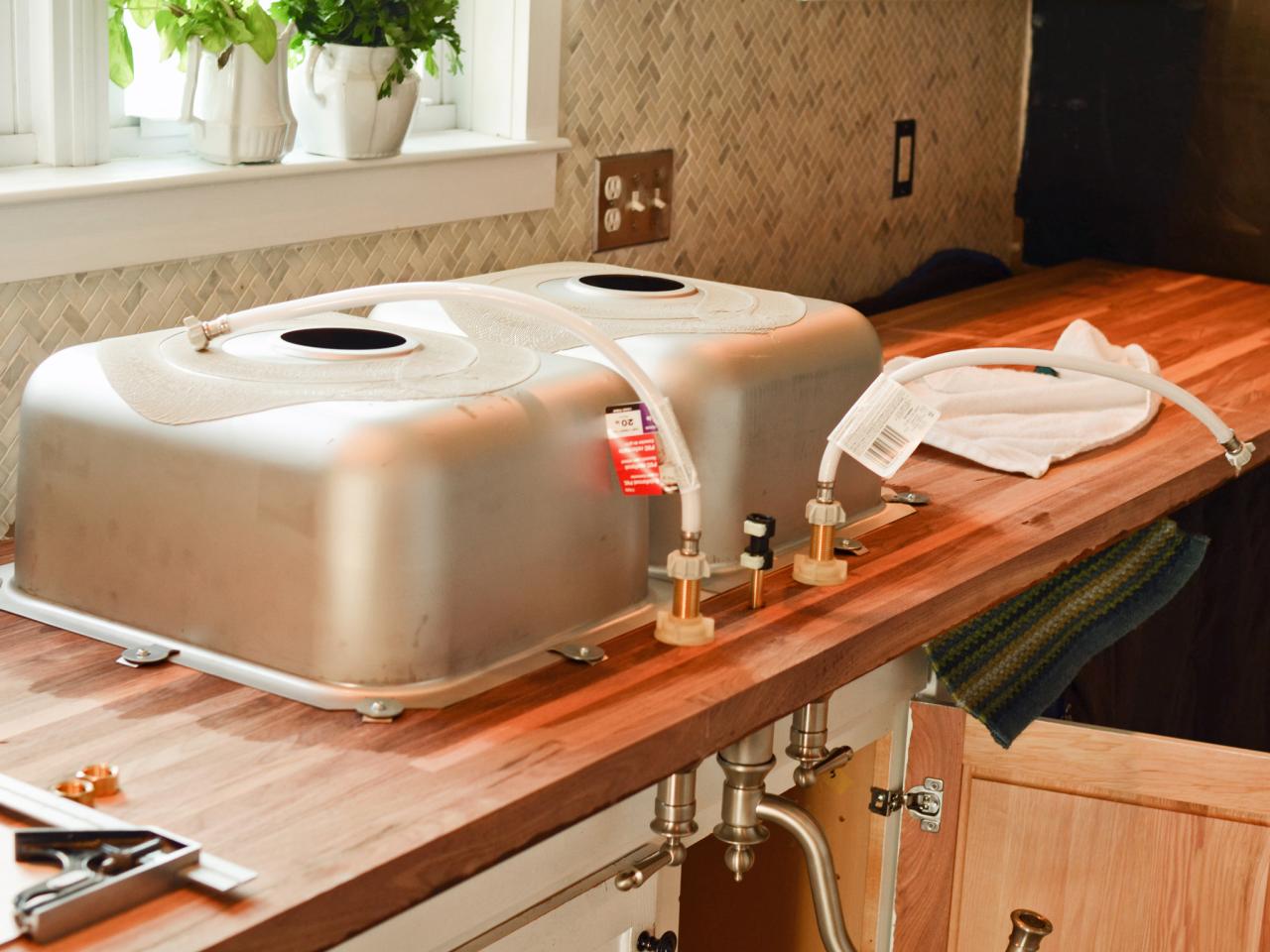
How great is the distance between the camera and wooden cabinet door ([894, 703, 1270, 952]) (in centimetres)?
147

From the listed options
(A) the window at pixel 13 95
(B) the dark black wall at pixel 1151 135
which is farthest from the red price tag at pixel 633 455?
(B) the dark black wall at pixel 1151 135

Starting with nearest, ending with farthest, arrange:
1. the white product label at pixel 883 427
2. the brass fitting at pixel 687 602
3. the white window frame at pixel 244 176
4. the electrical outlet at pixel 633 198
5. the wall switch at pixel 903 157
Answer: the brass fitting at pixel 687 602
the white product label at pixel 883 427
the white window frame at pixel 244 176
the electrical outlet at pixel 633 198
the wall switch at pixel 903 157

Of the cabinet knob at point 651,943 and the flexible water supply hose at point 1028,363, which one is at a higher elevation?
the flexible water supply hose at point 1028,363

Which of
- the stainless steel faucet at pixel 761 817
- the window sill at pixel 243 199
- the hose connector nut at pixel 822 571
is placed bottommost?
the stainless steel faucet at pixel 761 817

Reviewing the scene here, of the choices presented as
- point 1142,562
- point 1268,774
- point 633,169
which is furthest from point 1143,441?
point 633,169

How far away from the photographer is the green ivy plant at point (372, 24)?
1.72m

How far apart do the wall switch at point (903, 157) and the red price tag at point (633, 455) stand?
1.51m

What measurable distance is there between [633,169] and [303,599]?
1.15 metres

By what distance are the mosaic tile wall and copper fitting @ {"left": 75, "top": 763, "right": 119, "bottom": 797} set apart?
1.92 feet

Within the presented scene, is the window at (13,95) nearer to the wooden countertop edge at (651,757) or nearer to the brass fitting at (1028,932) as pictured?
the wooden countertop edge at (651,757)

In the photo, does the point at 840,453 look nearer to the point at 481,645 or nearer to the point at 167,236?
the point at 481,645

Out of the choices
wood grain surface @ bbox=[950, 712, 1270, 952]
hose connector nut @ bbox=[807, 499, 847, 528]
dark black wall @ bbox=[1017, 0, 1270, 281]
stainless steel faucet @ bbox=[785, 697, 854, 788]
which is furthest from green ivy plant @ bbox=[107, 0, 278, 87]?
dark black wall @ bbox=[1017, 0, 1270, 281]

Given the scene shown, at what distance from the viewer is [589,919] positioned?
1.23 metres

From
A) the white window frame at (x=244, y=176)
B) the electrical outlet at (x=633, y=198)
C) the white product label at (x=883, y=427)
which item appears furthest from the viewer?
the electrical outlet at (x=633, y=198)
